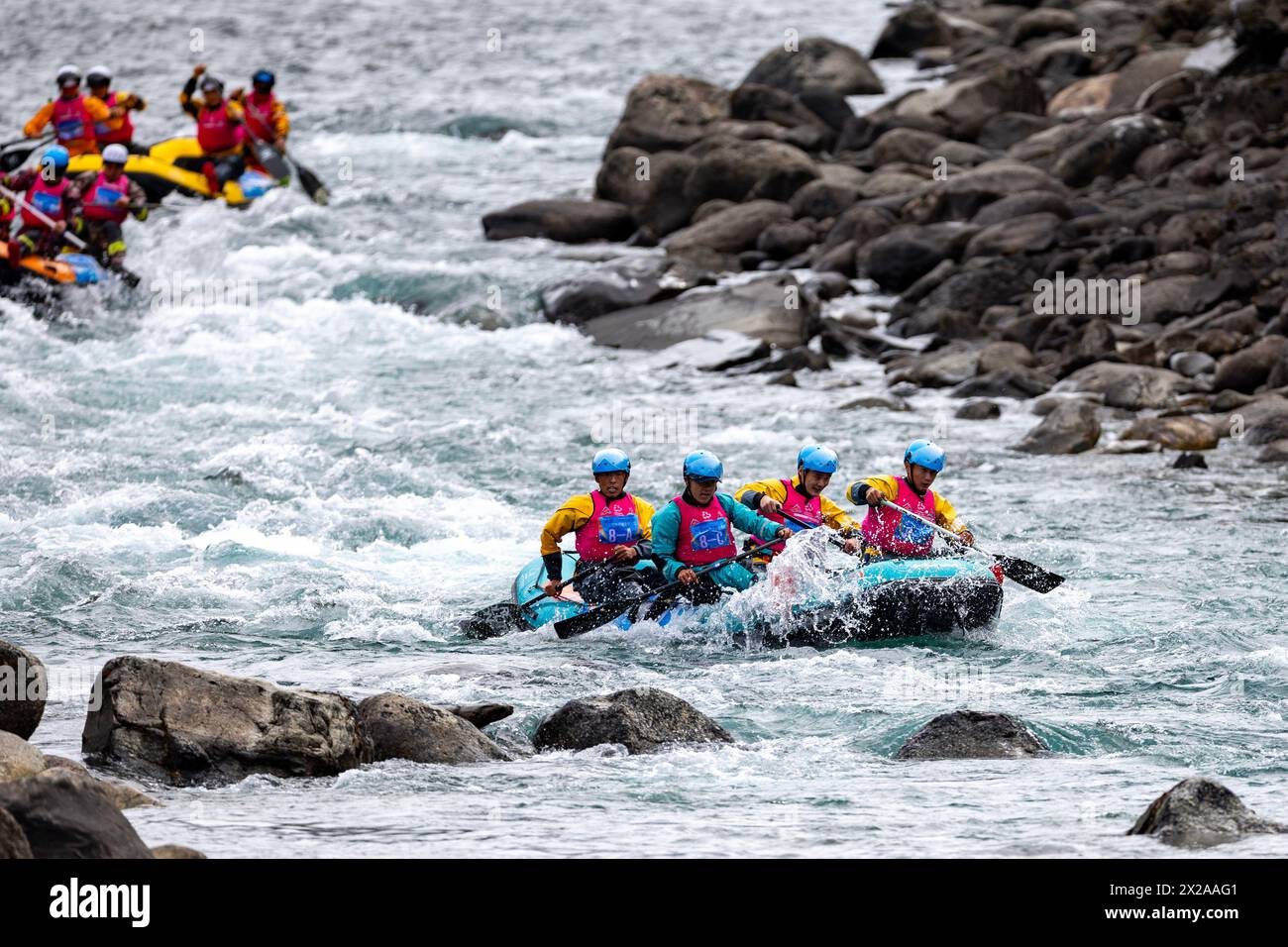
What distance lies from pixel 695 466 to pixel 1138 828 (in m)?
4.75

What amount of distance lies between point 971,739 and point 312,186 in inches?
750

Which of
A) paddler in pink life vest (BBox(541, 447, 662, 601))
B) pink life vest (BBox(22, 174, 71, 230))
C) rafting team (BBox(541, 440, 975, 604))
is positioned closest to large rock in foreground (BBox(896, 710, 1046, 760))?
rafting team (BBox(541, 440, 975, 604))

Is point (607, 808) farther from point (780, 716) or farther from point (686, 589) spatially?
point (686, 589)

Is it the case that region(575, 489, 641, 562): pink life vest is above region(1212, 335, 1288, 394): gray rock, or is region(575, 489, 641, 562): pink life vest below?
below

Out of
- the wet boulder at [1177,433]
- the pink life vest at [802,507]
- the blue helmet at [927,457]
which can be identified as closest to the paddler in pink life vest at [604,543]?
the pink life vest at [802,507]

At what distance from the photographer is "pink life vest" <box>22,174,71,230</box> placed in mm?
21906

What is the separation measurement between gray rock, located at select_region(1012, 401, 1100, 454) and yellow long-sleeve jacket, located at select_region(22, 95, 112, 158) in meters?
13.7

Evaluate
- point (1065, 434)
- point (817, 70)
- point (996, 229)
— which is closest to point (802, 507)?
point (1065, 434)

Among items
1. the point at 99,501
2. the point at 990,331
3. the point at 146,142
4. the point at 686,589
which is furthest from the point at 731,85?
the point at 686,589

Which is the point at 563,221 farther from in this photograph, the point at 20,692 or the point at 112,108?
the point at 20,692

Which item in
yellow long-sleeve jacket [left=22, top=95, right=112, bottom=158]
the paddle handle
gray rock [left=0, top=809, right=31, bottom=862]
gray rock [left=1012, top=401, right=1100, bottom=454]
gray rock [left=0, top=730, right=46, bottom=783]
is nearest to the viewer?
gray rock [left=0, top=809, right=31, bottom=862]

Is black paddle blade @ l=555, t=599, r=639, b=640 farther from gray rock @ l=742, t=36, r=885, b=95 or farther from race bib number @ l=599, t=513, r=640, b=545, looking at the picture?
gray rock @ l=742, t=36, r=885, b=95

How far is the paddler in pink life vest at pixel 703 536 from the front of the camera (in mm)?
12430

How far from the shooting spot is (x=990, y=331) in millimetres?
20875
